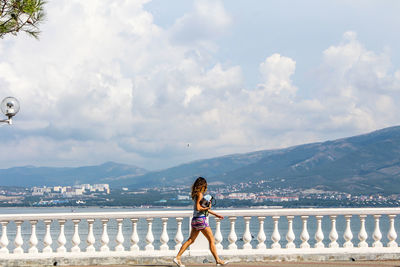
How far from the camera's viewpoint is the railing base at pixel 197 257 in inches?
532

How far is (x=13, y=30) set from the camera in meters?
12.6

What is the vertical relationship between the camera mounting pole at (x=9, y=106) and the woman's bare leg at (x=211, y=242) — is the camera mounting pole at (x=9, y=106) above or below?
above

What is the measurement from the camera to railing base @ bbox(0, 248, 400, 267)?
44.3ft

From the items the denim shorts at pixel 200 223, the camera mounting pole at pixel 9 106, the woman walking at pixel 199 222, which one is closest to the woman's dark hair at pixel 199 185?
the woman walking at pixel 199 222

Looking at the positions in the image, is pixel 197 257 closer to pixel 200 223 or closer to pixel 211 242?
pixel 211 242

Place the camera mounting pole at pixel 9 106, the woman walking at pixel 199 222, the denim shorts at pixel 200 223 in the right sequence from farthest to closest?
the camera mounting pole at pixel 9 106 < the denim shorts at pixel 200 223 < the woman walking at pixel 199 222

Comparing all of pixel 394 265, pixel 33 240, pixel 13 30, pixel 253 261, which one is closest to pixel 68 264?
pixel 33 240

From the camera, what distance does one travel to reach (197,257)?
13852mm

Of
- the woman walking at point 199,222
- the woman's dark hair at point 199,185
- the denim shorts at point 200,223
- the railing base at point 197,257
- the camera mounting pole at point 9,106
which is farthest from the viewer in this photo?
the camera mounting pole at point 9,106

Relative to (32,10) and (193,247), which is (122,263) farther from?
(32,10)

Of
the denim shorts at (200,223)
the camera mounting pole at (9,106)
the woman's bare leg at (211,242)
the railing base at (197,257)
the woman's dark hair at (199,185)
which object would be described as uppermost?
the camera mounting pole at (9,106)

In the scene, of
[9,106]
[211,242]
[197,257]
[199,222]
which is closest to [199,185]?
[199,222]

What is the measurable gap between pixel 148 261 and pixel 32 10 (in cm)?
608

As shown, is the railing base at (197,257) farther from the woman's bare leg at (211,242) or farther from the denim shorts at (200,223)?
the denim shorts at (200,223)
